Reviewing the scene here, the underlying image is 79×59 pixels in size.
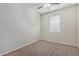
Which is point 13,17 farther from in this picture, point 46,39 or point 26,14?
point 46,39

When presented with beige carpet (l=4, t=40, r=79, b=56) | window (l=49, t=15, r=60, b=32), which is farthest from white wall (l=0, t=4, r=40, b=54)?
window (l=49, t=15, r=60, b=32)

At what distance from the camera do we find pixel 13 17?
7.93ft

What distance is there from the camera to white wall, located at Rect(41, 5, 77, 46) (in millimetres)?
3066

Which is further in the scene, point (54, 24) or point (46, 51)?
point (54, 24)

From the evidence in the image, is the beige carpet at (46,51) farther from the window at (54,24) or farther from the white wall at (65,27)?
the window at (54,24)

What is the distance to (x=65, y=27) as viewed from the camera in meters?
3.29

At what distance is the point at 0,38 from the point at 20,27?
3.05ft

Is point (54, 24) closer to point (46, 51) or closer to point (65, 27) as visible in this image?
point (65, 27)

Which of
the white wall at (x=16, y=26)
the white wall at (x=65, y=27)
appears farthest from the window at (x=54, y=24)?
the white wall at (x=16, y=26)

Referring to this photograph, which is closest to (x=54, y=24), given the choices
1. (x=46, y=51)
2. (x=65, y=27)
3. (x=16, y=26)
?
(x=65, y=27)

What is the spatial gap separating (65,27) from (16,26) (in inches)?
83.4

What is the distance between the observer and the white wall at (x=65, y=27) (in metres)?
3.07

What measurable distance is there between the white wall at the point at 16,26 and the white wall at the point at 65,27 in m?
0.43

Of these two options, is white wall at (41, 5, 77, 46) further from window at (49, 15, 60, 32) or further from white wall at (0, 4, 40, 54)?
white wall at (0, 4, 40, 54)
